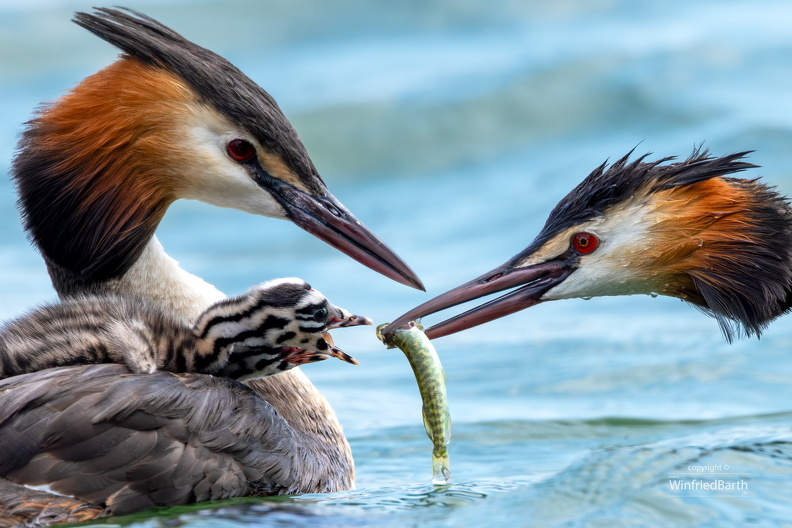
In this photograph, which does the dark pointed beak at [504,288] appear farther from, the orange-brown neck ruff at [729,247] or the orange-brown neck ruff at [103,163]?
the orange-brown neck ruff at [103,163]

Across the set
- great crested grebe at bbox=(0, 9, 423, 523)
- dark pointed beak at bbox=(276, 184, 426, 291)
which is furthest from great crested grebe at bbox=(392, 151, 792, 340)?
great crested grebe at bbox=(0, 9, 423, 523)

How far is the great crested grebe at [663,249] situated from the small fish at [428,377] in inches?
2.8

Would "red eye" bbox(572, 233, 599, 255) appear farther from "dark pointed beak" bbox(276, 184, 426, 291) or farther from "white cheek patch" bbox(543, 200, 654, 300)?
"dark pointed beak" bbox(276, 184, 426, 291)

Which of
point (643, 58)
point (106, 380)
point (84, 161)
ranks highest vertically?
point (643, 58)

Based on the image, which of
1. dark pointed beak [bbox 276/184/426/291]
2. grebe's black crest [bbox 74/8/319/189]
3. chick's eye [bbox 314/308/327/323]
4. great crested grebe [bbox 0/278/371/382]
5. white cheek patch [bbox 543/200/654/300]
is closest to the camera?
great crested grebe [bbox 0/278/371/382]

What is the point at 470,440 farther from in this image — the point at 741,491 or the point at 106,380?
the point at 106,380

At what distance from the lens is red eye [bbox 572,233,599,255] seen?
19.1ft

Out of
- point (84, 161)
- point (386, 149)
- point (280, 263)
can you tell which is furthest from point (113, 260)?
point (386, 149)

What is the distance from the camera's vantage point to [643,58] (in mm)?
13398

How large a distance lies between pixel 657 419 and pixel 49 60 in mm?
8151

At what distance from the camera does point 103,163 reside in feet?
17.6

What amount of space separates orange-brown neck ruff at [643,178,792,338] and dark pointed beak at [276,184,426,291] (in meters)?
1.15

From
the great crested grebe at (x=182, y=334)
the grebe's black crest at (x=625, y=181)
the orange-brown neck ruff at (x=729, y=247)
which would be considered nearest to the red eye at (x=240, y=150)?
the great crested grebe at (x=182, y=334)

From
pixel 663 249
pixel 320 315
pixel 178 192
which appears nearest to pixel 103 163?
pixel 178 192
